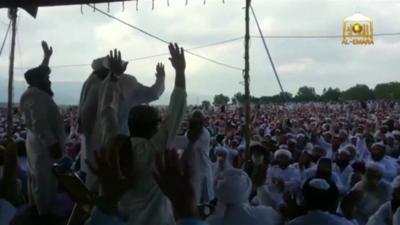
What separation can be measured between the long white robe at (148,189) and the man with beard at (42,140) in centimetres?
178

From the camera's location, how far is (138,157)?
125 inches

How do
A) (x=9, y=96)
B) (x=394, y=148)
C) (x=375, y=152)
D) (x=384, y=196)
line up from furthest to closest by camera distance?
(x=394, y=148) → (x=9, y=96) → (x=375, y=152) → (x=384, y=196)

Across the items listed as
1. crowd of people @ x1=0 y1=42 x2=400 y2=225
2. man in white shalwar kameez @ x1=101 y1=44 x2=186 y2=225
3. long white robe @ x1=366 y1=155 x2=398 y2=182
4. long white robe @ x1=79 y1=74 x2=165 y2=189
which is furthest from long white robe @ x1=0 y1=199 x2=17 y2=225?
long white robe @ x1=366 y1=155 x2=398 y2=182

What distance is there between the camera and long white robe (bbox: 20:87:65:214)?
480cm

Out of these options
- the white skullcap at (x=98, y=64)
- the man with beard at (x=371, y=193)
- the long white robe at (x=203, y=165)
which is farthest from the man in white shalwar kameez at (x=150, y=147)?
the man with beard at (x=371, y=193)

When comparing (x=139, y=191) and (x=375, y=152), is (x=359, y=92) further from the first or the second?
(x=139, y=191)

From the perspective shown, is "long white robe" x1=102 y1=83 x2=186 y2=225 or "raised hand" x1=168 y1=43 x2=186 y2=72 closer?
"long white robe" x1=102 y1=83 x2=186 y2=225

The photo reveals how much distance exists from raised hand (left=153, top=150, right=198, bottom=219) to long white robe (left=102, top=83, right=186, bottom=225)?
1.01m

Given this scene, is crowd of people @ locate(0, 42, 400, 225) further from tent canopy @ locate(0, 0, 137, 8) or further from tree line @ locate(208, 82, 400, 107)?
tree line @ locate(208, 82, 400, 107)

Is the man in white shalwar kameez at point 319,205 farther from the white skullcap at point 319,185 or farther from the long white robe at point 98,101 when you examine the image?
the long white robe at point 98,101

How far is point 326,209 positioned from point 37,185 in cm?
234

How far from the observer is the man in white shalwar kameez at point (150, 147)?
312 centimetres

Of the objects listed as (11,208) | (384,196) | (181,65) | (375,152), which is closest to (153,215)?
(181,65)

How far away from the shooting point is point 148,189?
3.16 meters
